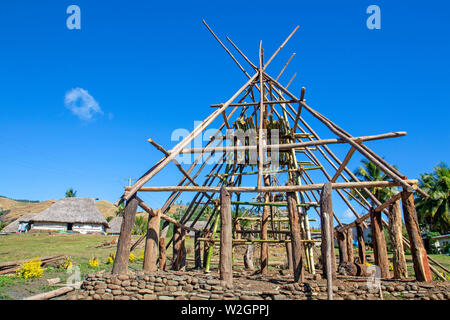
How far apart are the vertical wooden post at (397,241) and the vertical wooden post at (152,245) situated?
27.4 ft

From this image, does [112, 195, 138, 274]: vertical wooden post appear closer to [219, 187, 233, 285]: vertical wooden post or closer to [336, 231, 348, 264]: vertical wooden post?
[219, 187, 233, 285]: vertical wooden post

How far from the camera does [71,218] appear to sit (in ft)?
137

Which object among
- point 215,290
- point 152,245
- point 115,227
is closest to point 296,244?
point 215,290

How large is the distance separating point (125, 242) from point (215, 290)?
3.30m

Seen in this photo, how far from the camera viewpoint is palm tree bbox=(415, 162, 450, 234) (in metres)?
30.6

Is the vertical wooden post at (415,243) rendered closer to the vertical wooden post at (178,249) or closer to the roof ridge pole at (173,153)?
the roof ridge pole at (173,153)

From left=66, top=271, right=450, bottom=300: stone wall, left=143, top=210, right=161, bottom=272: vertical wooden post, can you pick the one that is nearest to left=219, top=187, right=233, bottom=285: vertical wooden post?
left=66, top=271, right=450, bottom=300: stone wall

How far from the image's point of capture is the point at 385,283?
7.75 meters

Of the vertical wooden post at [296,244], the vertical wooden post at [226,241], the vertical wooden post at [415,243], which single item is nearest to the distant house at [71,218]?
the vertical wooden post at [226,241]

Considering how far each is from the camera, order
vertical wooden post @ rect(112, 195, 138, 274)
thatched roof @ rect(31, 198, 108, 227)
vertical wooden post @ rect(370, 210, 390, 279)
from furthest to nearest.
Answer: thatched roof @ rect(31, 198, 108, 227) < vertical wooden post @ rect(370, 210, 390, 279) < vertical wooden post @ rect(112, 195, 138, 274)

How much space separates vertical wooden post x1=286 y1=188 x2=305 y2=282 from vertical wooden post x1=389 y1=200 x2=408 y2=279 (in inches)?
126
